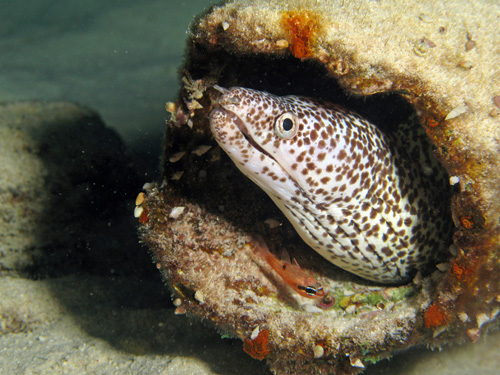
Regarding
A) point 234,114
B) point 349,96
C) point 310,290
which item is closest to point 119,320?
point 310,290

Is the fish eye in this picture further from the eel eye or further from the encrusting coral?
the eel eye

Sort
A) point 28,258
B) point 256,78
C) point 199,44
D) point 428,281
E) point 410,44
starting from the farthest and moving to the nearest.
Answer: point 28,258 → point 256,78 → point 428,281 → point 199,44 → point 410,44

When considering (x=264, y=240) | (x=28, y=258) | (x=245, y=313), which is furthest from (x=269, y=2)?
(x=28, y=258)

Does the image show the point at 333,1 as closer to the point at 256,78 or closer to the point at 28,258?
the point at 256,78

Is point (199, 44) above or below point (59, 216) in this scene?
above

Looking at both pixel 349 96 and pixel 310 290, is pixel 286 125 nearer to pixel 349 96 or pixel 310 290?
pixel 349 96
